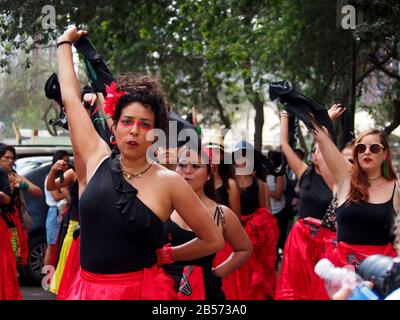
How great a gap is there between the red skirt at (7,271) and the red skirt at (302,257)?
235cm

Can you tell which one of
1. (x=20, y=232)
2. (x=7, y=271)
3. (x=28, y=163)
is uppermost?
(x=28, y=163)

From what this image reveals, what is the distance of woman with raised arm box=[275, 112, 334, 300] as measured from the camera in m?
7.51

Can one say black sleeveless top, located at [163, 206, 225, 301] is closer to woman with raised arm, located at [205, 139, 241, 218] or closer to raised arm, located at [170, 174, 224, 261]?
raised arm, located at [170, 174, 224, 261]

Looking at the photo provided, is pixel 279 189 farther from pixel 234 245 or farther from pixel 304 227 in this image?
pixel 234 245

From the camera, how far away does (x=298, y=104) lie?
5.92 m

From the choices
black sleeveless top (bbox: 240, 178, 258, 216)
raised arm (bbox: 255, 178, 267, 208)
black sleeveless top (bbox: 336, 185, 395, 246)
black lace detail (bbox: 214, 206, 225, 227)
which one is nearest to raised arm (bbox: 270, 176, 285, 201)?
raised arm (bbox: 255, 178, 267, 208)

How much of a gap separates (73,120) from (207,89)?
71.6 ft

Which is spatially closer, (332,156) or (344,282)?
(344,282)

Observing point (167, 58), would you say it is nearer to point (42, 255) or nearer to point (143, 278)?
point (42, 255)

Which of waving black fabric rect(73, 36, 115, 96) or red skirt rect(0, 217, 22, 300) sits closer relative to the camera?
waving black fabric rect(73, 36, 115, 96)

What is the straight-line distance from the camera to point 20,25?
8.90 meters

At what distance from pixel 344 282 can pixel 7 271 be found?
5328 millimetres

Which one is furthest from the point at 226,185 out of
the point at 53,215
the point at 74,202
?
the point at 53,215

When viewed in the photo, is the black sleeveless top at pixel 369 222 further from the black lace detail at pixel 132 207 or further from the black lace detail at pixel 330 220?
the black lace detail at pixel 132 207
